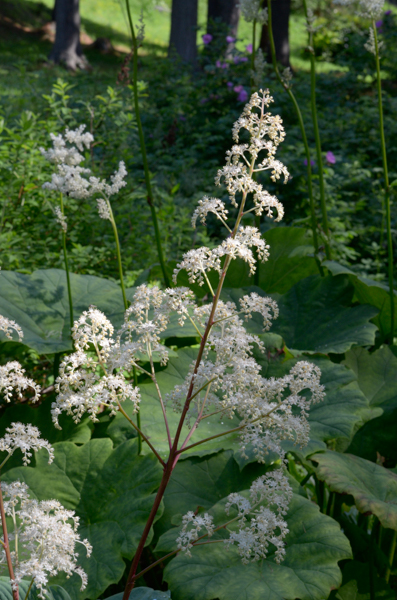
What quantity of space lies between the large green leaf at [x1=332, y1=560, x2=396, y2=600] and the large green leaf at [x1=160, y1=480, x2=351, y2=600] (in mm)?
398

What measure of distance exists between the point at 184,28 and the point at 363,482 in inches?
419

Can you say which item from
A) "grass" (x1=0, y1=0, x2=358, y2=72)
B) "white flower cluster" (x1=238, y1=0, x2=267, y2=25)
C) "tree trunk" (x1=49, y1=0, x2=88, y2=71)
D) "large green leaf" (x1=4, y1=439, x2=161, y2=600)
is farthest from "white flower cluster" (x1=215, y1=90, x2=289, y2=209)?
"grass" (x1=0, y1=0, x2=358, y2=72)

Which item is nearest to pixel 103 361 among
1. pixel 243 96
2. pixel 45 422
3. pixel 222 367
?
pixel 222 367

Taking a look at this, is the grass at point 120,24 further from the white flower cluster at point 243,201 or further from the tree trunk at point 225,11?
the white flower cluster at point 243,201

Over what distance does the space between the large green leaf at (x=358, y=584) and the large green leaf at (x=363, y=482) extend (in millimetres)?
295

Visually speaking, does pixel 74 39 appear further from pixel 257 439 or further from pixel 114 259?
pixel 257 439

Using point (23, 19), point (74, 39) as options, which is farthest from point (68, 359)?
point (23, 19)

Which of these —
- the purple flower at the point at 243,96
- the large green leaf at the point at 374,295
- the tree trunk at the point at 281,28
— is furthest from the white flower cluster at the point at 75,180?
the tree trunk at the point at 281,28

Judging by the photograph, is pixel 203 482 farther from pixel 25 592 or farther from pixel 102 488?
pixel 25 592

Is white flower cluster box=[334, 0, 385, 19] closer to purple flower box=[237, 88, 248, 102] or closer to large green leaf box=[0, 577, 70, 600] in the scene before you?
large green leaf box=[0, 577, 70, 600]

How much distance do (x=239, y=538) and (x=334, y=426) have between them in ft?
2.87

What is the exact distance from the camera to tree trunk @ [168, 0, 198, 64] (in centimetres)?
1052

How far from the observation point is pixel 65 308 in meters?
2.46

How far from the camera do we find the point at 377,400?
2152 mm
